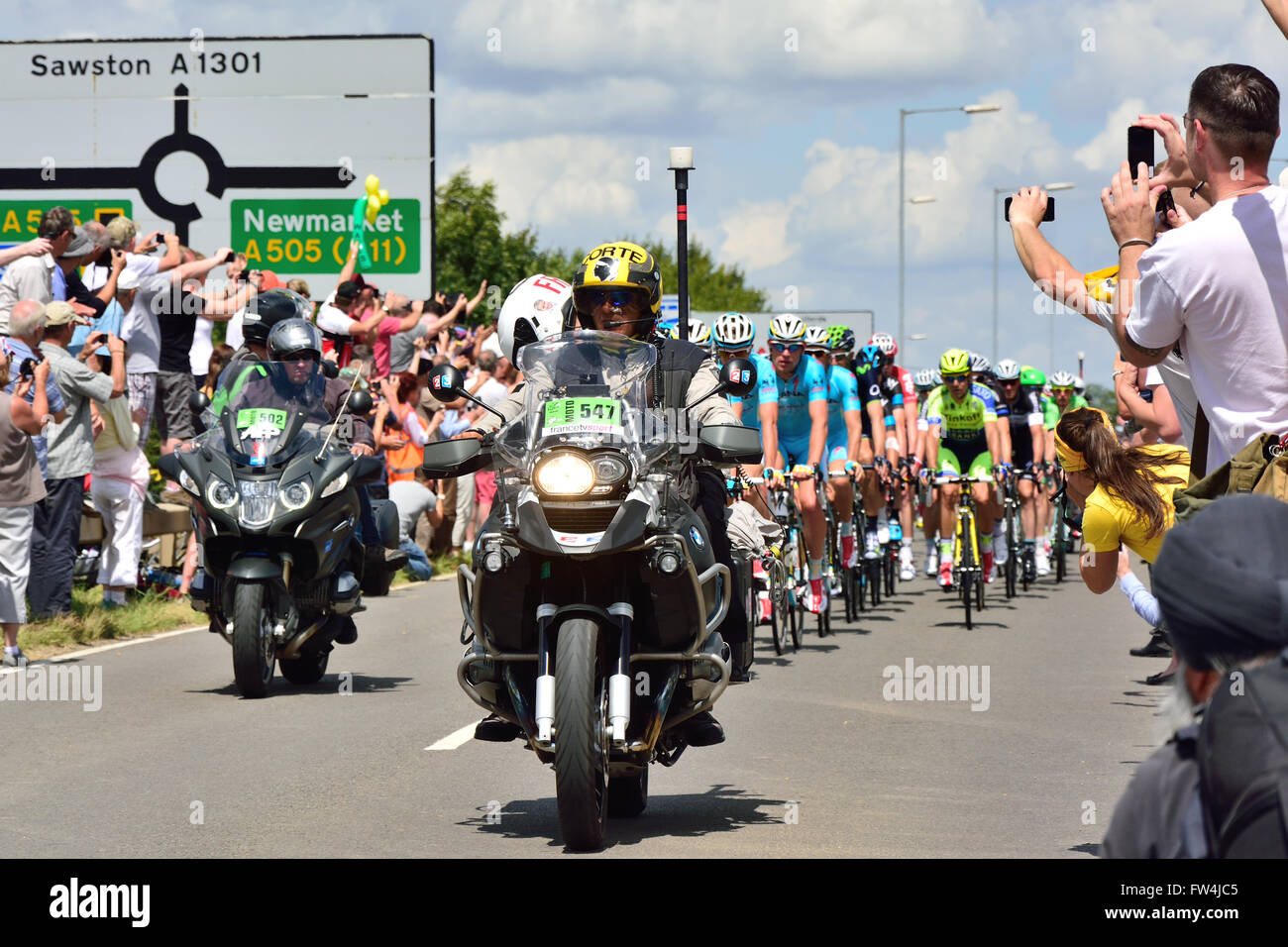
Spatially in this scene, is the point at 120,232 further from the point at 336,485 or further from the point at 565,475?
the point at 565,475

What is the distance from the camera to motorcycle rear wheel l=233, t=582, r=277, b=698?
10820 millimetres

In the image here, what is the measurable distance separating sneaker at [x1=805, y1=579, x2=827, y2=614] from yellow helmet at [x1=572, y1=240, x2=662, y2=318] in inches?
327

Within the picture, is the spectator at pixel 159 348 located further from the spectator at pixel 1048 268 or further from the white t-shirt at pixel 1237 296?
the white t-shirt at pixel 1237 296

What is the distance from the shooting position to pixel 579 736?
647cm

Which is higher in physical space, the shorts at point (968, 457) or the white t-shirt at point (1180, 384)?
the white t-shirt at point (1180, 384)

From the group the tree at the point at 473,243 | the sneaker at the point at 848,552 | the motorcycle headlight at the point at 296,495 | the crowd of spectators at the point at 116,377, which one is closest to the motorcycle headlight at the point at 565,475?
the motorcycle headlight at the point at 296,495

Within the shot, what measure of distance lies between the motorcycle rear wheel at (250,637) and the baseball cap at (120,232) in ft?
20.5

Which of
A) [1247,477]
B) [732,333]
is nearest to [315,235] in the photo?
[732,333]

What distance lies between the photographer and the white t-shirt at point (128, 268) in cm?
1623

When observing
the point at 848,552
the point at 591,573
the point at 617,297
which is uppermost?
the point at 617,297

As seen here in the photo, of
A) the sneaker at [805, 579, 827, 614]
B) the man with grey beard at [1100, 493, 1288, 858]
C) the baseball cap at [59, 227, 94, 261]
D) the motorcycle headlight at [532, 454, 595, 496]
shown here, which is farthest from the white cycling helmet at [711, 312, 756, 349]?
the man with grey beard at [1100, 493, 1288, 858]

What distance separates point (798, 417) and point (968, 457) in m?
3.53

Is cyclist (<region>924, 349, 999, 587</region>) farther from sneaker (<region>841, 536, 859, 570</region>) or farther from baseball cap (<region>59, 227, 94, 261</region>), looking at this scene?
baseball cap (<region>59, 227, 94, 261</region>)
